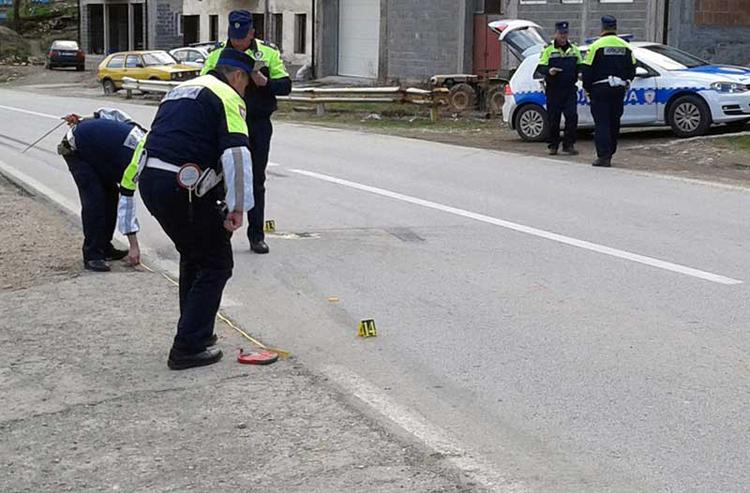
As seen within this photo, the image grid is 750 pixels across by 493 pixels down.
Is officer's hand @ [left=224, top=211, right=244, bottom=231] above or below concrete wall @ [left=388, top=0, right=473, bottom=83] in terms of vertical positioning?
below

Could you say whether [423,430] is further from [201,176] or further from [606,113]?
[606,113]

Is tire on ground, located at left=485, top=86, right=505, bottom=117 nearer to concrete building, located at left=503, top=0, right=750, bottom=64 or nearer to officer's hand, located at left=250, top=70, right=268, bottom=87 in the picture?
concrete building, located at left=503, top=0, right=750, bottom=64

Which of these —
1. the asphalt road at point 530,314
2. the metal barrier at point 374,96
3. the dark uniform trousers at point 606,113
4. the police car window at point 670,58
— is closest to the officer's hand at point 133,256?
the asphalt road at point 530,314

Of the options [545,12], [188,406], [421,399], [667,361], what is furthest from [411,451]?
[545,12]

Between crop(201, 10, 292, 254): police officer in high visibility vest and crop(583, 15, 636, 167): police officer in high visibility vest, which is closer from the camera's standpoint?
crop(201, 10, 292, 254): police officer in high visibility vest

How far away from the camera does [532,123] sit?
1936 cm

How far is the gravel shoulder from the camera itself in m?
4.84

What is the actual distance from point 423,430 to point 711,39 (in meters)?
21.9

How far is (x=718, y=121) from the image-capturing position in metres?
18.1

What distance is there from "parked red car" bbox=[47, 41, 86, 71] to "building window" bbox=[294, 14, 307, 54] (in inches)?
579

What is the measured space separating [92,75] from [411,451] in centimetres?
4891

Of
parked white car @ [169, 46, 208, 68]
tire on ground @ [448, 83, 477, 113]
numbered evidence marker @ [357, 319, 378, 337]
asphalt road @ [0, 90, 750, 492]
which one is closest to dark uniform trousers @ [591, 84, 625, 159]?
asphalt road @ [0, 90, 750, 492]

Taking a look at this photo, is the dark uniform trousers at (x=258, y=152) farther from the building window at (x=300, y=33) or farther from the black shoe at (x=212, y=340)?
the building window at (x=300, y=33)

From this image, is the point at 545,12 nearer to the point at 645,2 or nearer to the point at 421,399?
the point at 645,2
